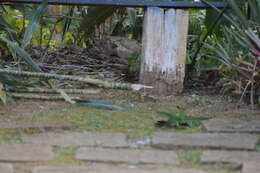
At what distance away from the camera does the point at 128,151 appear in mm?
1765

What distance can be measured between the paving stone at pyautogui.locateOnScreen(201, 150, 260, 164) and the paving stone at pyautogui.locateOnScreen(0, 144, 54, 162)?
499 mm

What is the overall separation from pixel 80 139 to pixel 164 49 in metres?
1.26

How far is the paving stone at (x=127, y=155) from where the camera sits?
1657mm

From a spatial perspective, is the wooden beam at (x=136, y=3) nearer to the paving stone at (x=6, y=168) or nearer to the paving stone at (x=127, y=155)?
the paving stone at (x=127, y=155)

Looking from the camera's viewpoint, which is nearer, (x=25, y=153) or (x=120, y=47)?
(x=25, y=153)

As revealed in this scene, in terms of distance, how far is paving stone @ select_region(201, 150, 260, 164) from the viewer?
1.67 m

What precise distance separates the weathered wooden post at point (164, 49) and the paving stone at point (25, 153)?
1.35 meters

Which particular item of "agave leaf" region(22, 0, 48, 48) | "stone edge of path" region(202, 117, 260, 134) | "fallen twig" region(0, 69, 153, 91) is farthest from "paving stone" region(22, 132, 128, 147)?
"agave leaf" region(22, 0, 48, 48)

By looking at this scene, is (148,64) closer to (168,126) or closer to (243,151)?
(168,126)

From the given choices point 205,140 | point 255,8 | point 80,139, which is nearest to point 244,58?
point 255,8

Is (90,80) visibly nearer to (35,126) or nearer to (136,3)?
(35,126)

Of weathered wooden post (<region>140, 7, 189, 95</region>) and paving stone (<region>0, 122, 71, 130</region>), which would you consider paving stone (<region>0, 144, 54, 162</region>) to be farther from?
weathered wooden post (<region>140, 7, 189, 95</region>)

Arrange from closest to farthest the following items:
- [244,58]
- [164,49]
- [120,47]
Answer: [244,58], [164,49], [120,47]

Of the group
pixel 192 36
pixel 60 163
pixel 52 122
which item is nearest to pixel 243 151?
pixel 60 163
